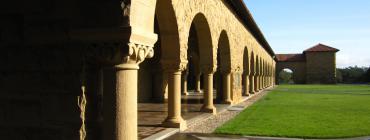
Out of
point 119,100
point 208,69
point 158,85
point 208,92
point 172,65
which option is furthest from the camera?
point 158,85

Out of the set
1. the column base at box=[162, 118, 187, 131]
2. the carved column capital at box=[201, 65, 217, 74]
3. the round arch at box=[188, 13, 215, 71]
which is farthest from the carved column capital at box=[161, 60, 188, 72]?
the carved column capital at box=[201, 65, 217, 74]

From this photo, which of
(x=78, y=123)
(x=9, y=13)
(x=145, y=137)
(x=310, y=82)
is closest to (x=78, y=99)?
(x=78, y=123)

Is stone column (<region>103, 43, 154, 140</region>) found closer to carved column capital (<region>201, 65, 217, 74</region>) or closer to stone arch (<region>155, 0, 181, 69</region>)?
stone arch (<region>155, 0, 181, 69</region>)

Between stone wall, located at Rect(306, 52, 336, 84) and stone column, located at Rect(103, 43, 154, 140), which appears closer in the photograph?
stone column, located at Rect(103, 43, 154, 140)

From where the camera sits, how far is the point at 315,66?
227 feet

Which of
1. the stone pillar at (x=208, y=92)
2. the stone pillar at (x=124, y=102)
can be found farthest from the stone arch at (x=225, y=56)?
the stone pillar at (x=124, y=102)

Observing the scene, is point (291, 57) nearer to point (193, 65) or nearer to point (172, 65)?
point (193, 65)

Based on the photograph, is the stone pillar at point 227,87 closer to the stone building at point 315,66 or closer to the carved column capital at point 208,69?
the carved column capital at point 208,69

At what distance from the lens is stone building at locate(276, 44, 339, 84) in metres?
68.5

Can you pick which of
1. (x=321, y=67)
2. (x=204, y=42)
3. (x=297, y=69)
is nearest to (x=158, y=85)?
(x=204, y=42)

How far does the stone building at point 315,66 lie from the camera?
68.5 m

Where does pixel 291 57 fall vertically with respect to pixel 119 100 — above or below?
Answer: above

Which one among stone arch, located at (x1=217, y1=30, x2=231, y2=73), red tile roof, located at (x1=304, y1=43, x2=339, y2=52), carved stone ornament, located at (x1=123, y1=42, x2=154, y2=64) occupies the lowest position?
carved stone ornament, located at (x1=123, y1=42, x2=154, y2=64)

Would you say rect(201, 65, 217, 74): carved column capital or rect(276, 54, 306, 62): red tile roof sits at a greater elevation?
rect(276, 54, 306, 62): red tile roof
